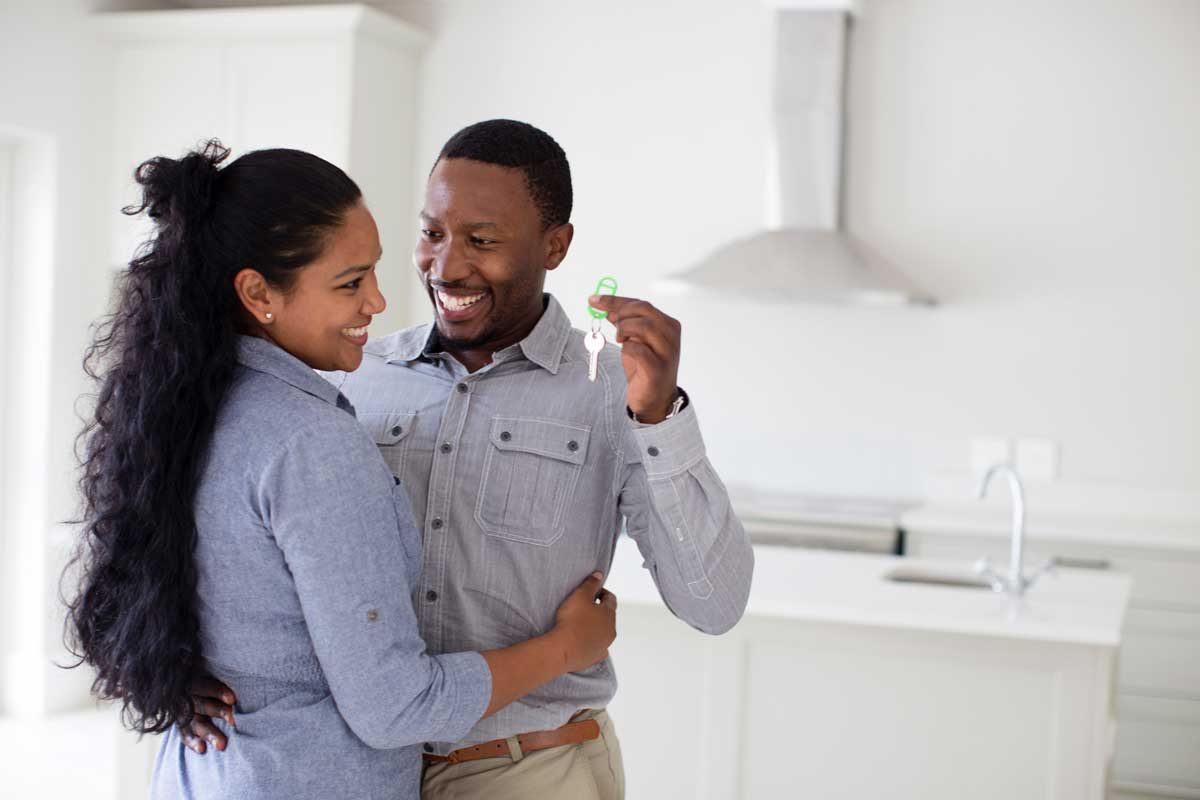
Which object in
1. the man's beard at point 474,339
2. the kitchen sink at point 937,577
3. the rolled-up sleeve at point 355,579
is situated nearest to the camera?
the rolled-up sleeve at point 355,579

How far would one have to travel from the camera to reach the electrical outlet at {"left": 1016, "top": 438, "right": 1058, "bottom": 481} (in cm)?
469

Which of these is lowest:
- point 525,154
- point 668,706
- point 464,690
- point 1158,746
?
point 1158,746

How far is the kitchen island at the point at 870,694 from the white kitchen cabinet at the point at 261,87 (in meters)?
2.60

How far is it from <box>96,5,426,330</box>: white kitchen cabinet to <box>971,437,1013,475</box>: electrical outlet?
7.62 feet

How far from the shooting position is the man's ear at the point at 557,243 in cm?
163

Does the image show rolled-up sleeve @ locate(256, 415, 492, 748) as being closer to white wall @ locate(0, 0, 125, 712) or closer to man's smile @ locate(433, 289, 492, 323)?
man's smile @ locate(433, 289, 492, 323)

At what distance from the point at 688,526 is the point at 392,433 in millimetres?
388

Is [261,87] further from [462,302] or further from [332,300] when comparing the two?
[332,300]

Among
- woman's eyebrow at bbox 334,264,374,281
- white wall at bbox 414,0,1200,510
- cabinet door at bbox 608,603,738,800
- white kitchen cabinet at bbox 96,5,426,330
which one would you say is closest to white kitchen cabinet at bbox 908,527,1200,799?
white wall at bbox 414,0,1200,510

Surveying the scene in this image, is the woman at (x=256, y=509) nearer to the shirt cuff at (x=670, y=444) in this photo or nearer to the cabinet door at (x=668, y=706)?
the shirt cuff at (x=670, y=444)

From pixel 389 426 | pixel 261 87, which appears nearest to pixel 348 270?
pixel 389 426

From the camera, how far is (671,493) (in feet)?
4.68

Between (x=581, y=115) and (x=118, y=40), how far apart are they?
5.84 feet

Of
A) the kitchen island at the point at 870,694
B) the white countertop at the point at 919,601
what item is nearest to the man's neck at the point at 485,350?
the white countertop at the point at 919,601
